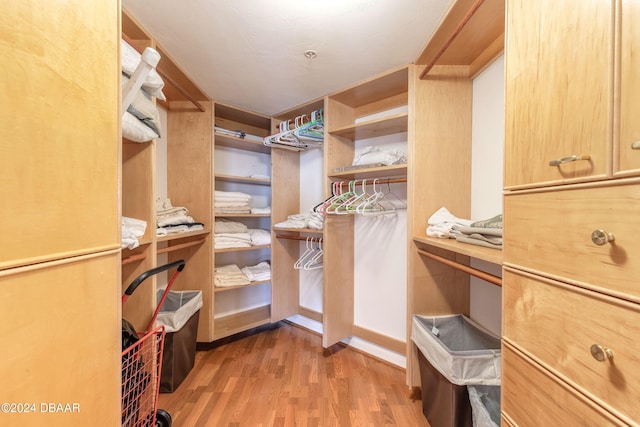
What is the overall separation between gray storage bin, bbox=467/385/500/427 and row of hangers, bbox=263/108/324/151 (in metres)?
1.90

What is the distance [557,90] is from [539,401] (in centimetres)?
79

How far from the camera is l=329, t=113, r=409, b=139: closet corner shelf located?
1655mm

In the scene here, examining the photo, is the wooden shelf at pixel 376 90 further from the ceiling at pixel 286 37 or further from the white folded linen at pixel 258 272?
the white folded linen at pixel 258 272

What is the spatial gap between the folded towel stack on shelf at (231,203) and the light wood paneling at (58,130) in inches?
54.6

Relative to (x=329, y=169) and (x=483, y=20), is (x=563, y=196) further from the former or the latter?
(x=329, y=169)

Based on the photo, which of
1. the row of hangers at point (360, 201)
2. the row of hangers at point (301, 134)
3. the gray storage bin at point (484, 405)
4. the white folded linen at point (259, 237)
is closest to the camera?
the gray storage bin at point (484, 405)

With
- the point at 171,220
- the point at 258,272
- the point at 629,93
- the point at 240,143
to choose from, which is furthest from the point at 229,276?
the point at 629,93

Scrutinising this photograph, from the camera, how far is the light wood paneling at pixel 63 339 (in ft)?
1.57

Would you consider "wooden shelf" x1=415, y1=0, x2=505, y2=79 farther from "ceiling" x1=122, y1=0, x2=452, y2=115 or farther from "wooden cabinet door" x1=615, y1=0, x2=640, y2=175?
"wooden cabinet door" x1=615, y1=0, x2=640, y2=175

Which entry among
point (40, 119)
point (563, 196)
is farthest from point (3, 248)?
point (563, 196)

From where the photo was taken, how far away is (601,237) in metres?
0.48

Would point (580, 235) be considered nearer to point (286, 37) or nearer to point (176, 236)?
point (286, 37)

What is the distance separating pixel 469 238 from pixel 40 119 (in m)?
1.50

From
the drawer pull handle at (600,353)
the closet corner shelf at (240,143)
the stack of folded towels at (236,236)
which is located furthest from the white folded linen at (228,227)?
the drawer pull handle at (600,353)
